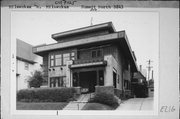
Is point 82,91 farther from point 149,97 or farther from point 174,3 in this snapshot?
point 174,3

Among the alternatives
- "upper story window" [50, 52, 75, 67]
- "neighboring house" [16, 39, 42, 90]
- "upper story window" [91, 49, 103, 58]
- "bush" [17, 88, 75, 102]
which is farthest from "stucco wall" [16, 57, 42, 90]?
"upper story window" [91, 49, 103, 58]

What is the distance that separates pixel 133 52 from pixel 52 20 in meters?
1.69

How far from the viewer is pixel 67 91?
4266 mm

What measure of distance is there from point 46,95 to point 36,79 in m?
0.38

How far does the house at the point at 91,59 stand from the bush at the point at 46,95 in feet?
0.38

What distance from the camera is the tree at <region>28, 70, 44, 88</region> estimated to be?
4254 millimetres

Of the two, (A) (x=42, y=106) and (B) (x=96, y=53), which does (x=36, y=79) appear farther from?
(B) (x=96, y=53)

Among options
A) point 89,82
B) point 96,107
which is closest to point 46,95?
point 89,82

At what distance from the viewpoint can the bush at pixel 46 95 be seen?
4262mm

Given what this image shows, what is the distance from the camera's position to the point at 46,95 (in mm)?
4340

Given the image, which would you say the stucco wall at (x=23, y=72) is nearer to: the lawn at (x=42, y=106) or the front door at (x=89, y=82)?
the lawn at (x=42, y=106)

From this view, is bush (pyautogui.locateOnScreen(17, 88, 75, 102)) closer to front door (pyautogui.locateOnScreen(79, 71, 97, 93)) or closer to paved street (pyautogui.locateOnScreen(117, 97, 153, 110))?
front door (pyautogui.locateOnScreen(79, 71, 97, 93))

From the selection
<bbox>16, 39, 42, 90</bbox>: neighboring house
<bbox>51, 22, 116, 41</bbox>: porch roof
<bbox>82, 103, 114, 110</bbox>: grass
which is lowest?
<bbox>82, 103, 114, 110</bbox>: grass

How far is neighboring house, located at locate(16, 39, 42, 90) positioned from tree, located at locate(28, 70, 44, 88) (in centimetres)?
7
